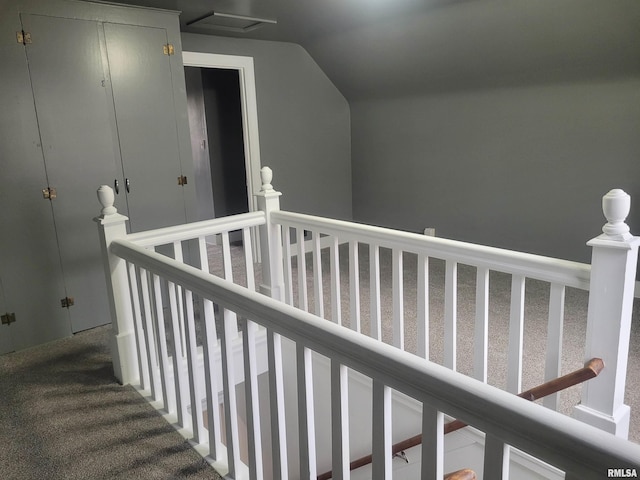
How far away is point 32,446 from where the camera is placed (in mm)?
2070

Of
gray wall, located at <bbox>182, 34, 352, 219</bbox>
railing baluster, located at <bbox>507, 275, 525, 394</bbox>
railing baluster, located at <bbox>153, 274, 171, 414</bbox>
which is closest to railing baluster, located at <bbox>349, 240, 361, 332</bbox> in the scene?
railing baluster, located at <bbox>507, 275, 525, 394</bbox>

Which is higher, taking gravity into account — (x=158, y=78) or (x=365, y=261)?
(x=158, y=78)

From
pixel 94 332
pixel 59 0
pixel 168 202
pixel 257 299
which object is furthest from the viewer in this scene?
pixel 168 202

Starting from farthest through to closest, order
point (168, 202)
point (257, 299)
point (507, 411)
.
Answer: point (168, 202)
point (257, 299)
point (507, 411)

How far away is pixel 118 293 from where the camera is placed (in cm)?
243

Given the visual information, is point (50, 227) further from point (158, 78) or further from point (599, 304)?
point (599, 304)

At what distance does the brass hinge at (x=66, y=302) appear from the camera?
3154 mm

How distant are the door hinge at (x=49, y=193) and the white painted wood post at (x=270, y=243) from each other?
128 cm

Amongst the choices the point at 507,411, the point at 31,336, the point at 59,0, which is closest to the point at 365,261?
the point at 31,336

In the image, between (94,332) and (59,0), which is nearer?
(59,0)

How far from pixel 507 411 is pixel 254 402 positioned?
0.96 meters

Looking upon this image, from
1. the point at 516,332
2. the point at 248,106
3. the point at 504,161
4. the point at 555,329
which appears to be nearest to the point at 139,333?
the point at 516,332

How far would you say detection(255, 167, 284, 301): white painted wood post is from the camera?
9.36 ft

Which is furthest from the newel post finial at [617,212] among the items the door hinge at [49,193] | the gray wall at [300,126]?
the gray wall at [300,126]
